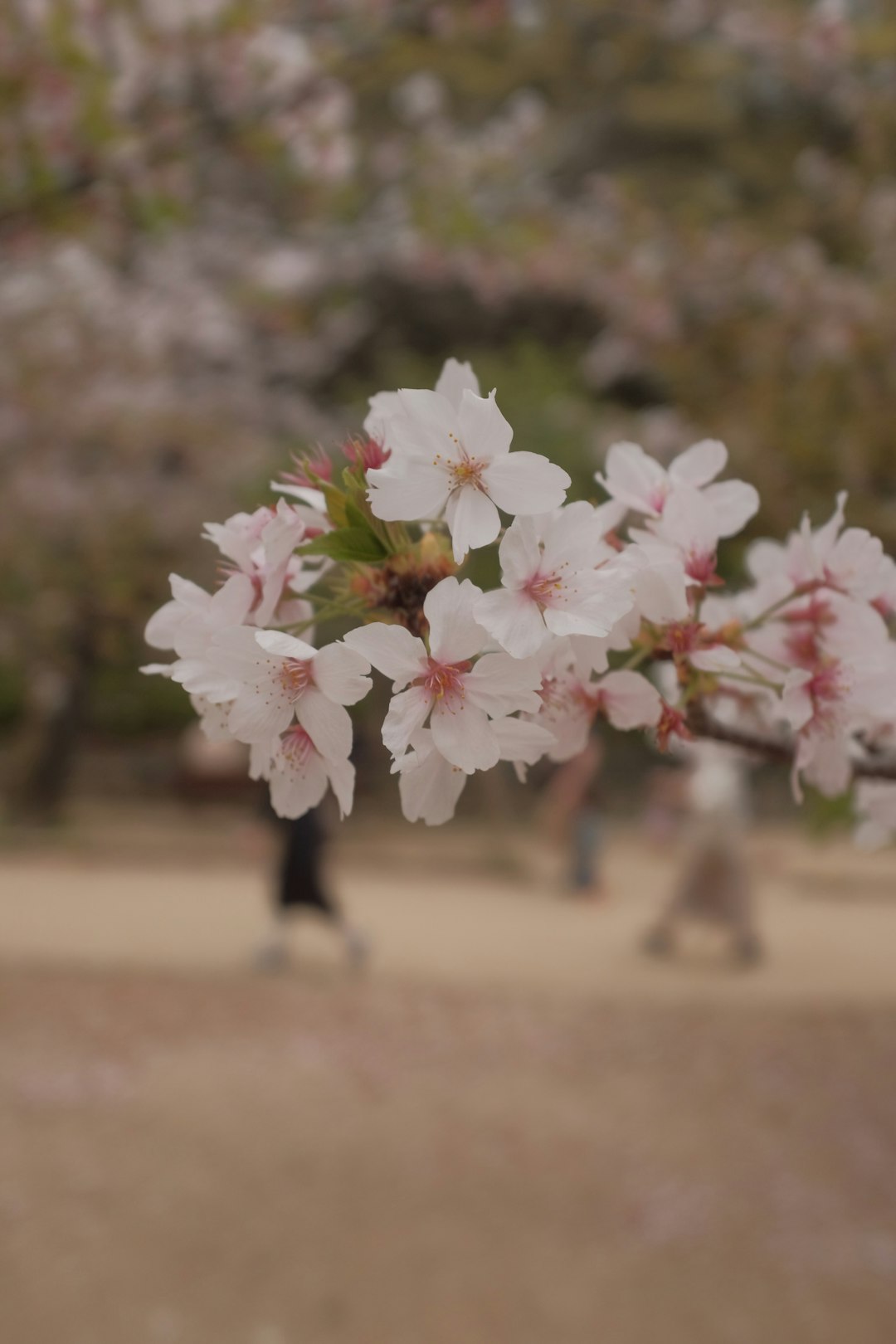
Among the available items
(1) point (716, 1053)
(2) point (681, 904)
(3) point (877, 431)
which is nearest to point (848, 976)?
(2) point (681, 904)

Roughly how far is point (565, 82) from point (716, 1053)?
13009 millimetres

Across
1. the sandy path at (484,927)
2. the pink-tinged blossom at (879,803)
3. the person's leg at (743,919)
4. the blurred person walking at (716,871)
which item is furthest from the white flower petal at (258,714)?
the person's leg at (743,919)

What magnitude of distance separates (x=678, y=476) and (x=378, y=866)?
7.33 m

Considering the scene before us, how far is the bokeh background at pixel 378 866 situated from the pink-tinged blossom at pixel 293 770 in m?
0.25

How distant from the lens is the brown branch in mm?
805

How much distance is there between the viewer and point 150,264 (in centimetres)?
780

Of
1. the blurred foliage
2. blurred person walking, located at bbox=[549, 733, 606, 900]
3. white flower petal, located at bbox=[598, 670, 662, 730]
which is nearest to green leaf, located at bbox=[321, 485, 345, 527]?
white flower petal, located at bbox=[598, 670, 662, 730]

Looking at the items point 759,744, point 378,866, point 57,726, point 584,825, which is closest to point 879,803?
point 759,744

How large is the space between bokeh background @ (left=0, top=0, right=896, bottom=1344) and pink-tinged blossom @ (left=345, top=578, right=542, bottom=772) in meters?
0.27

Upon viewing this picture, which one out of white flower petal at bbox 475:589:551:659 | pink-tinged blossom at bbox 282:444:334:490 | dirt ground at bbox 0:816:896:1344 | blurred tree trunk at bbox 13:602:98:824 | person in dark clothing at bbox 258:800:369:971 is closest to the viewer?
white flower petal at bbox 475:589:551:659

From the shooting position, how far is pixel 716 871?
223 inches

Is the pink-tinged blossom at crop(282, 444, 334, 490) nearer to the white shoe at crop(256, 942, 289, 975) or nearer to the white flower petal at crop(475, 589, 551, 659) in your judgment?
the white flower petal at crop(475, 589, 551, 659)

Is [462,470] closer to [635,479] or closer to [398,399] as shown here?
[398,399]

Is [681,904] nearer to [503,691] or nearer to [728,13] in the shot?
[728,13]
